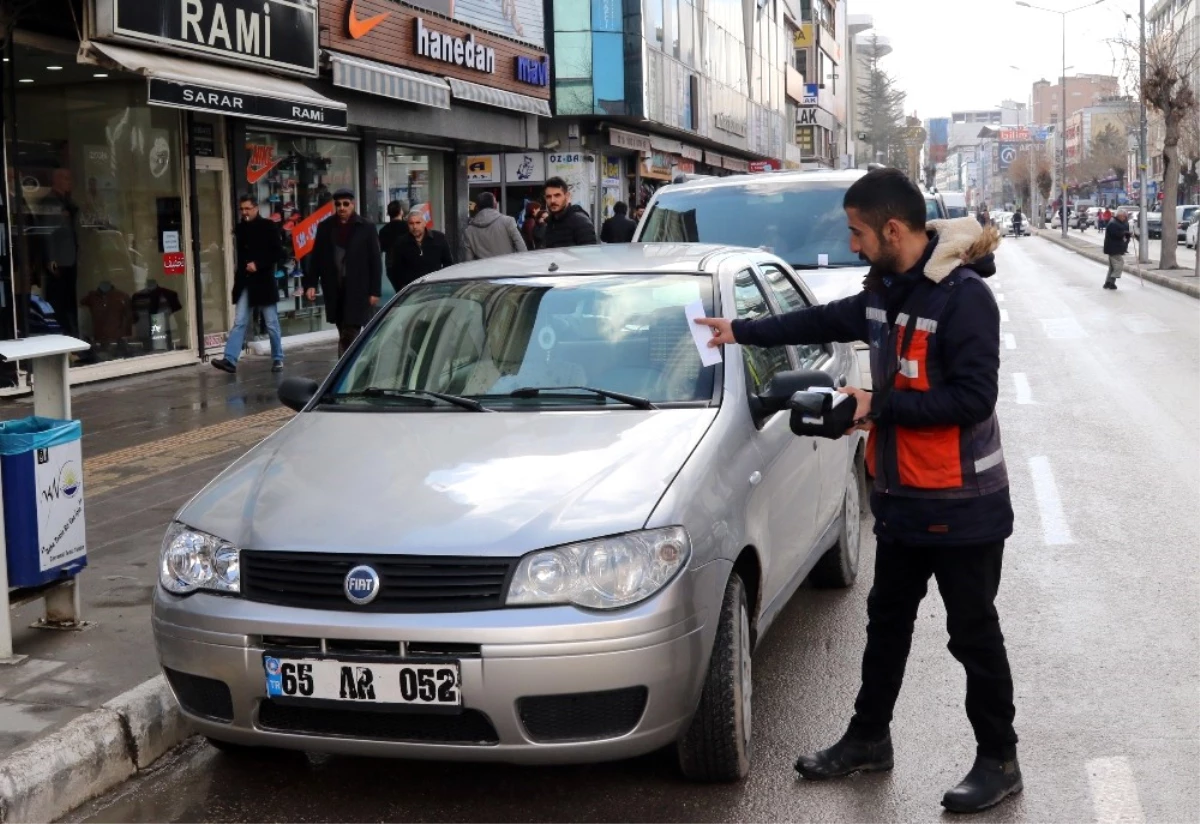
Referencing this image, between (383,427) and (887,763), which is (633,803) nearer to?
(887,763)

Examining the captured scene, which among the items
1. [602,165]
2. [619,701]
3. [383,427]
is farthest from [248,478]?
[602,165]

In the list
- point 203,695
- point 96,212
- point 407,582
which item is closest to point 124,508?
point 203,695

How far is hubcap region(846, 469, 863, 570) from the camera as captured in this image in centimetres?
642

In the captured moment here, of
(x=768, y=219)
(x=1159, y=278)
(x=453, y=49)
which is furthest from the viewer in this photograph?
(x=1159, y=278)

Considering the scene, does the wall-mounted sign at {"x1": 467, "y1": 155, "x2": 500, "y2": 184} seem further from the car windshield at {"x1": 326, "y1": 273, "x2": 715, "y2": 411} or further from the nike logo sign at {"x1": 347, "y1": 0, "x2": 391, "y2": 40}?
the car windshield at {"x1": 326, "y1": 273, "x2": 715, "y2": 411}

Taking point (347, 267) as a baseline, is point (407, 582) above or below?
below

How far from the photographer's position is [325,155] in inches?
750

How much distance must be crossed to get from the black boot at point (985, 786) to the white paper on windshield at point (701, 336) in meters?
1.51

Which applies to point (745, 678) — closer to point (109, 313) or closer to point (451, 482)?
point (451, 482)

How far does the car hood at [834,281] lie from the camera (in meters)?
9.26

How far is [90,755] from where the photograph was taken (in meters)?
4.41

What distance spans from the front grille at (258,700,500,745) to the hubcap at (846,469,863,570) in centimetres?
296

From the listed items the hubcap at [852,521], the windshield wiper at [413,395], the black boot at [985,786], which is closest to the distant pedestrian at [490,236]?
the hubcap at [852,521]

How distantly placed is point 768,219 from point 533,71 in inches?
568
